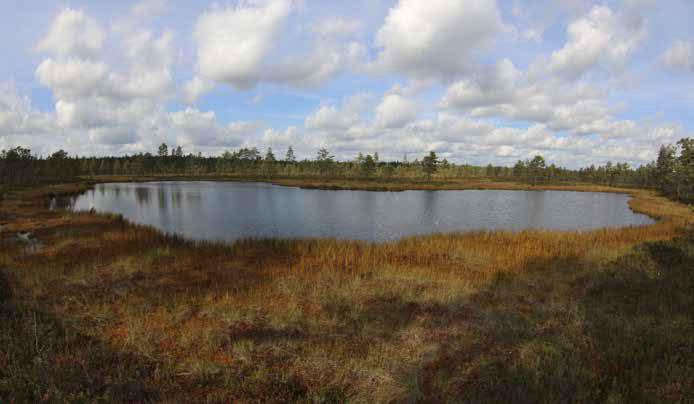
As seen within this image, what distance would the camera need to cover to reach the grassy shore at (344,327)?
564 centimetres

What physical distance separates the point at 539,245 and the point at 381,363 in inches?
661

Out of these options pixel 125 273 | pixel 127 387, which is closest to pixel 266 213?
pixel 125 273

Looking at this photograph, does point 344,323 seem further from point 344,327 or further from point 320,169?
point 320,169

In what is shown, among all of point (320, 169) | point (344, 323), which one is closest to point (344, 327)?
point (344, 323)

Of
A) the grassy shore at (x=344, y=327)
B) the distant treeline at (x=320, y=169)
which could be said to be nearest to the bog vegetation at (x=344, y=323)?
the grassy shore at (x=344, y=327)

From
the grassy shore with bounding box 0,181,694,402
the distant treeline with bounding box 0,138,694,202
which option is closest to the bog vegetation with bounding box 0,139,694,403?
the grassy shore with bounding box 0,181,694,402

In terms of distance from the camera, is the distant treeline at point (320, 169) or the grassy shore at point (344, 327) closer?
the grassy shore at point (344, 327)

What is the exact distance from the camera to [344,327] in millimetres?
8438

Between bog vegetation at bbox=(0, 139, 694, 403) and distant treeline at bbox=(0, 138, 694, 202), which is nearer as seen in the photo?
bog vegetation at bbox=(0, 139, 694, 403)

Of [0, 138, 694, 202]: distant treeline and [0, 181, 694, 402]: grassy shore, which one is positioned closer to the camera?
[0, 181, 694, 402]: grassy shore

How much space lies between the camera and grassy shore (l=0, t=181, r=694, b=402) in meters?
5.64

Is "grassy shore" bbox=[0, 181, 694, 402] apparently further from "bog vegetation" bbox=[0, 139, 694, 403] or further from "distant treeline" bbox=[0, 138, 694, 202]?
"distant treeline" bbox=[0, 138, 694, 202]

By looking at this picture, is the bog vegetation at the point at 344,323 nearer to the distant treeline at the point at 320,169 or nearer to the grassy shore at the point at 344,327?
the grassy shore at the point at 344,327

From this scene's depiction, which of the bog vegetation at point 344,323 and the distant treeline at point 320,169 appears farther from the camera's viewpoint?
the distant treeline at point 320,169
